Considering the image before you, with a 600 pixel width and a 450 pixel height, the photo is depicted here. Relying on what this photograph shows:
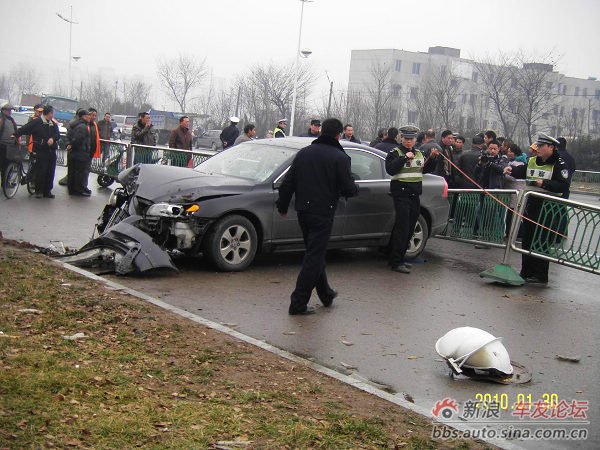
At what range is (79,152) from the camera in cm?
1602

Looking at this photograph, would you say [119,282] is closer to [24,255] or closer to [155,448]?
[24,255]

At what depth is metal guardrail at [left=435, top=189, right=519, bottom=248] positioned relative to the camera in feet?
38.0

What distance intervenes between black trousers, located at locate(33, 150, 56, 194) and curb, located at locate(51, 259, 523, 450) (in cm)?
703

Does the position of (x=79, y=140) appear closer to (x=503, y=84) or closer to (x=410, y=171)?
(x=410, y=171)

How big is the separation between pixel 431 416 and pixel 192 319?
271 centimetres

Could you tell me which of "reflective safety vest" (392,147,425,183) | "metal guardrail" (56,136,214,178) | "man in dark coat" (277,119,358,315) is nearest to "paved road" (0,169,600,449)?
"man in dark coat" (277,119,358,315)

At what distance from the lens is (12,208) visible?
44.3ft

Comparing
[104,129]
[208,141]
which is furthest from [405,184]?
[208,141]

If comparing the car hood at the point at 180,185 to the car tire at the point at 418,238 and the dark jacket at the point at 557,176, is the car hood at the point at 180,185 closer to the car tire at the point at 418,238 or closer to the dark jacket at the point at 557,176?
the car tire at the point at 418,238

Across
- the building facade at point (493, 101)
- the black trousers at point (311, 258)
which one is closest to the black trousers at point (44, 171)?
the black trousers at point (311, 258)

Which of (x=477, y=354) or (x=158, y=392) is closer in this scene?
(x=158, y=392)

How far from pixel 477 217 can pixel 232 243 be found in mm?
4400

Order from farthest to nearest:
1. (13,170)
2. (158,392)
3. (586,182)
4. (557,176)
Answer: (586,182)
(13,170)
(557,176)
(158,392)

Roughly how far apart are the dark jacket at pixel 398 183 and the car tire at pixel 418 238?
1.13m
